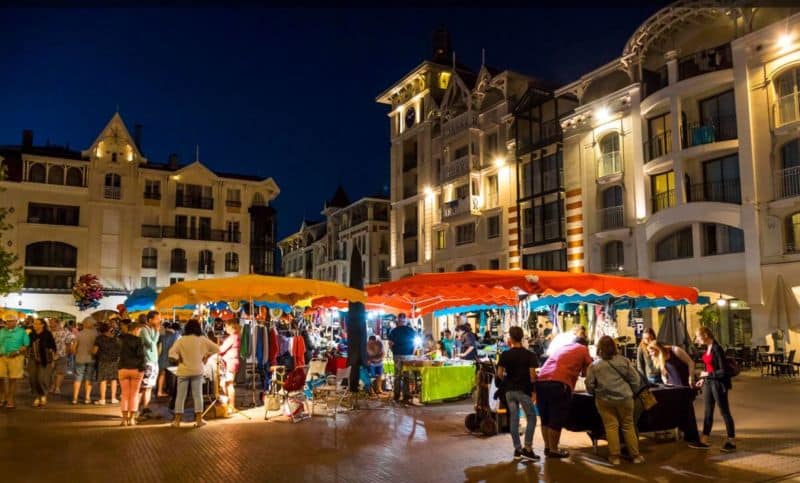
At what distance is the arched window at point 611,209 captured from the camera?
88.7 feet

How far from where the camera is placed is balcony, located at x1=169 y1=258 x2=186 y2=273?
47.8 m

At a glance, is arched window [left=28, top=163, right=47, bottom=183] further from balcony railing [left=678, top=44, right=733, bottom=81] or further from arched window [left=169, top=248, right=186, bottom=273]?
balcony railing [left=678, top=44, right=733, bottom=81]

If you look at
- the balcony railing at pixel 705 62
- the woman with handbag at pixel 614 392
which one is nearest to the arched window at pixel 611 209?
the balcony railing at pixel 705 62

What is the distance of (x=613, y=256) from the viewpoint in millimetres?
27688

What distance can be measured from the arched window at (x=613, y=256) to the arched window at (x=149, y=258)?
33.8 m

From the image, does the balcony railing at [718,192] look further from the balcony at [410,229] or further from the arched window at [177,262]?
the arched window at [177,262]

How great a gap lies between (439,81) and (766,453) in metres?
33.8

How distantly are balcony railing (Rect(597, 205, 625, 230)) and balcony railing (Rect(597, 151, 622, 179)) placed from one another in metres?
1.52

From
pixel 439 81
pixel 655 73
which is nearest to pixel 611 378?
pixel 655 73

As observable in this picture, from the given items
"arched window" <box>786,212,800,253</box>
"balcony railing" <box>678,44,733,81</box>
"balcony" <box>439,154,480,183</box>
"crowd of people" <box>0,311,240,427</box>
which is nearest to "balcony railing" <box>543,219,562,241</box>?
"balcony" <box>439,154,480,183</box>

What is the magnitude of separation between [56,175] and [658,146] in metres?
40.1

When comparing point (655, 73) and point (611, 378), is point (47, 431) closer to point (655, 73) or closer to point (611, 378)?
point (611, 378)

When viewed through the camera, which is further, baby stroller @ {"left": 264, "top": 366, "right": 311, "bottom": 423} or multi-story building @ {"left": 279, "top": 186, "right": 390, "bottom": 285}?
multi-story building @ {"left": 279, "top": 186, "right": 390, "bottom": 285}

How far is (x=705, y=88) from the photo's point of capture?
23.4 metres
